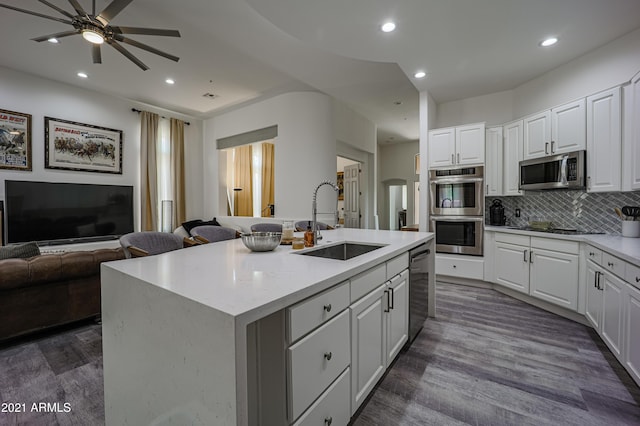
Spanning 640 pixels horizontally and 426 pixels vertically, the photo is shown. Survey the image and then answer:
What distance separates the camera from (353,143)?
5844 millimetres

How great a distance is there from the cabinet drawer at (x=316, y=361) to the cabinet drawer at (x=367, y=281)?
13cm

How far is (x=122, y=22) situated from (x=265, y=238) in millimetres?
3333

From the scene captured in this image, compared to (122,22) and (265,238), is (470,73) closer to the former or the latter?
(265,238)

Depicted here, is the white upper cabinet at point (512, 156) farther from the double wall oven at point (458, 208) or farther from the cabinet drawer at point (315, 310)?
the cabinet drawer at point (315, 310)

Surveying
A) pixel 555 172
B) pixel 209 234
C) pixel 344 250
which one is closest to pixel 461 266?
pixel 555 172

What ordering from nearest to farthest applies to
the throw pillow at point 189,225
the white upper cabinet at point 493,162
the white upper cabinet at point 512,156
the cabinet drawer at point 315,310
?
1. the cabinet drawer at point 315,310
2. the white upper cabinet at point 512,156
3. the white upper cabinet at point 493,162
4. the throw pillow at point 189,225

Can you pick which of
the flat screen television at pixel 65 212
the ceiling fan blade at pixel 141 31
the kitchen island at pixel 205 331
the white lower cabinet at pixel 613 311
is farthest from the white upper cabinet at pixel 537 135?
the flat screen television at pixel 65 212

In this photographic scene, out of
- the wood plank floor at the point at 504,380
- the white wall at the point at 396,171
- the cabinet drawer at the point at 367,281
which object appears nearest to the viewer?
the cabinet drawer at the point at 367,281

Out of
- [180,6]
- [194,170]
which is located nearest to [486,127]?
[180,6]

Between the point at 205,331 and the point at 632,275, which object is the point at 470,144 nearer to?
the point at 632,275

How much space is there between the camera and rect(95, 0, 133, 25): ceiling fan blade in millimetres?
2295

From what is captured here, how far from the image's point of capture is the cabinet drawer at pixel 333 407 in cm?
110

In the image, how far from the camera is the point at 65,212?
4738 millimetres

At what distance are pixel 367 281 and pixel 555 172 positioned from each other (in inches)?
117
